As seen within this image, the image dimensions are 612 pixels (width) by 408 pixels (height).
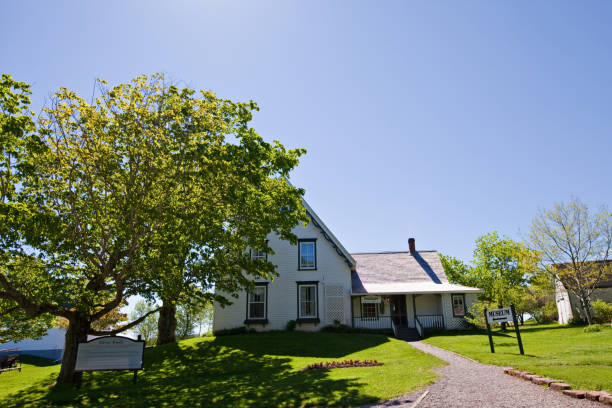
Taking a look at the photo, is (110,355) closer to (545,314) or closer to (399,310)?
(399,310)

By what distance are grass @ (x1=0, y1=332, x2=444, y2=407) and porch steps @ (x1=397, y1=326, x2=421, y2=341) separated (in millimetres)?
4645

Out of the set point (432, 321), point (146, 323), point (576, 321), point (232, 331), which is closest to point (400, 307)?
point (432, 321)

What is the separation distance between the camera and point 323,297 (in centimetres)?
2570

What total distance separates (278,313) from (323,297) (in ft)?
10.5

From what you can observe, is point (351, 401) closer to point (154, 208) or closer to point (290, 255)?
point (154, 208)

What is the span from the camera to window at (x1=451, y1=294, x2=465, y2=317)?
2709 centimetres

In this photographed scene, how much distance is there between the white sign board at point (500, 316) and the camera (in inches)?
597

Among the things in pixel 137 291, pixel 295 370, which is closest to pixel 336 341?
pixel 295 370

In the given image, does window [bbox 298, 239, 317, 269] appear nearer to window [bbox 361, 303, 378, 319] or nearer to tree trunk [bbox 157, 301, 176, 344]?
window [bbox 361, 303, 378, 319]

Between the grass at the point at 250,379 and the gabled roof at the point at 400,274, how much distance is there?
7.29 meters

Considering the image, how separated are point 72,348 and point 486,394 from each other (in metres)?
13.4

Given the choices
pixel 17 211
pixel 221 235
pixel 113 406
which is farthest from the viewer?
pixel 221 235

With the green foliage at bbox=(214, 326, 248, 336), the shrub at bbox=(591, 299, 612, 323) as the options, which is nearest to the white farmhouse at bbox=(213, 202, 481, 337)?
the green foliage at bbox=(214, 326, 248, 336)

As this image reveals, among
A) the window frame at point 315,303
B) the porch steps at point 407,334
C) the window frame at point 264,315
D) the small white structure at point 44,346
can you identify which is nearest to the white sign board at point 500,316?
the porch steps at point 407,334
